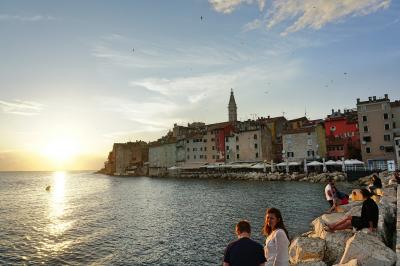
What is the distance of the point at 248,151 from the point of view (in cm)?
8650

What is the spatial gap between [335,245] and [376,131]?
61.9 metres

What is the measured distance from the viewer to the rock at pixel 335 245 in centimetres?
1048

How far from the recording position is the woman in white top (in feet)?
20.6

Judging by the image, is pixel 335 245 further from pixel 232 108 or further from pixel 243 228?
pixel 232 108

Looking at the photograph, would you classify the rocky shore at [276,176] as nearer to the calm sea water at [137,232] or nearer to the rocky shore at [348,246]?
the calm sea water at [137,232]

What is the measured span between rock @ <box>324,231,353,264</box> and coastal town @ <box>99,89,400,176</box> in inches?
2063

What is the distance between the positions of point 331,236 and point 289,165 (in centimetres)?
6599

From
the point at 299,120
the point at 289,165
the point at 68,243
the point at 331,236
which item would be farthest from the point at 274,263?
the point at 299,120

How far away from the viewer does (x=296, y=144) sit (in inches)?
2980

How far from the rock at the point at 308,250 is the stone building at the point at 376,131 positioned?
196 ft

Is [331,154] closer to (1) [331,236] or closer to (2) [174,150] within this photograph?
(2) [174,150]

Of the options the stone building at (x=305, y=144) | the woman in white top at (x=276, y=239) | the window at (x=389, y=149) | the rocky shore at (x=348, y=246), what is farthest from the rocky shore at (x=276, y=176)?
the woman in white top at (x=276, y=239)

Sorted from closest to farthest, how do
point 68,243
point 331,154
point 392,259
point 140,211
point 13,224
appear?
1. point 392,259
2. point 68,243
3. point 13,224
4. point 140,211
5. point 331,154

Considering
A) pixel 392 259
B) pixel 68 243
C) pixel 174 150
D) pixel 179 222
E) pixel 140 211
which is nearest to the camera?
pixel 392 259
